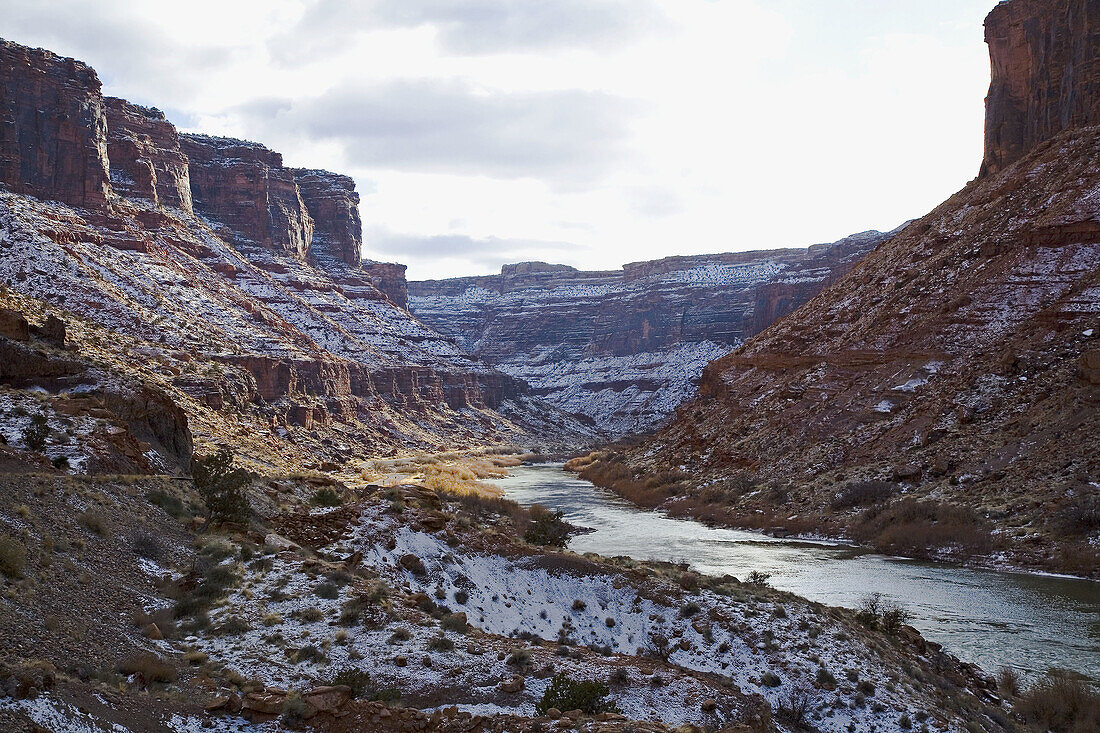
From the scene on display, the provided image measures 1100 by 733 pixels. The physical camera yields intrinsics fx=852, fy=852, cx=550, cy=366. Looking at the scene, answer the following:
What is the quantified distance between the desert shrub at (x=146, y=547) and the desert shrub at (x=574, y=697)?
706 centimetres

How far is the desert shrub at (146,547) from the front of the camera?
14062 millimetres

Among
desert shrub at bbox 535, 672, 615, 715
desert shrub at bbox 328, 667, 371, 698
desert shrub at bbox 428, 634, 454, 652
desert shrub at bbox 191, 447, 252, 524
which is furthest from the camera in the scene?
desert shrub at bbox 191, 447, 252, 524

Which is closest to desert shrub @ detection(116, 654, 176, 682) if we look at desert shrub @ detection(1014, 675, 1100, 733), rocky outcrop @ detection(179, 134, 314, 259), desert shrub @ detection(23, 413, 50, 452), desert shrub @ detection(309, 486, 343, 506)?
desert shrub @ detection(23, 413, 50, 452)

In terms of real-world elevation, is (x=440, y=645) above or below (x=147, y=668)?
below

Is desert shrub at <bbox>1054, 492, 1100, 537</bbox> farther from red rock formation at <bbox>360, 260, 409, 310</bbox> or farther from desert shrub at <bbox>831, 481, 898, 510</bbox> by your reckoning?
red rock formation at <bbox>360, 260, 409, 310</bbox>

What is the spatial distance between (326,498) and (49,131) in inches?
2905

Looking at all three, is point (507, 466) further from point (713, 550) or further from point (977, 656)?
point (977, 656)

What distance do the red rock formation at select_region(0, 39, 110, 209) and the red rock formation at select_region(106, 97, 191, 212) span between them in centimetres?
1101

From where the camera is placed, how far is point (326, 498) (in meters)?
22.8

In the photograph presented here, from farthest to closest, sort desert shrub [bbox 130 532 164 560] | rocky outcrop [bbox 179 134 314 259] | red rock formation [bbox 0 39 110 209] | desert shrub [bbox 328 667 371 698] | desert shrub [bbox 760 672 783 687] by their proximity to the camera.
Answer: rocky outcrop [bbox 179 134 314 259], red rock formation [bbox 0 39 110 209], desert shrub [bbox 760 672 783 687], desert shrub [bbox 130 532 164 560], desert shrub [bbox 328 667 371 698]

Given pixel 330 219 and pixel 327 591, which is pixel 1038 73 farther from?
pixel 330 219

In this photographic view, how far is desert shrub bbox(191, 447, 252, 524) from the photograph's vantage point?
57.9 feet

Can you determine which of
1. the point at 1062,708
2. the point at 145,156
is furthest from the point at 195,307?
the point at 1062,708

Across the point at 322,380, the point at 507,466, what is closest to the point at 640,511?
the point at 507,466
